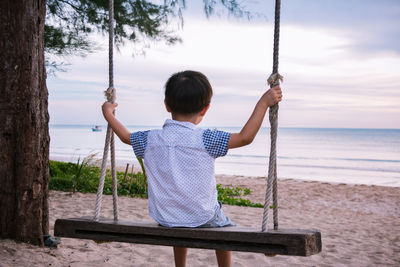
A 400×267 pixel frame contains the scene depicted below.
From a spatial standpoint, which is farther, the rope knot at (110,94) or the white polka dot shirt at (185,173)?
the rope knot at (110,94)

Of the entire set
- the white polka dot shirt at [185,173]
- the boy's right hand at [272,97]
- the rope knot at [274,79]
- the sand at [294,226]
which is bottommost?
the sand at [294,226]

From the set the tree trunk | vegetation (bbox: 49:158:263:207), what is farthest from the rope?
vegetation (bbox: 49:158:263:207)

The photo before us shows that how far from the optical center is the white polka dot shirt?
1.82 m

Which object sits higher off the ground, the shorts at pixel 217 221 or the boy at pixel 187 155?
the boy at pixel 187 155

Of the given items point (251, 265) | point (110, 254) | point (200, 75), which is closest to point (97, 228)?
point (200, 75)

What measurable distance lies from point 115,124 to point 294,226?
13.7 ft

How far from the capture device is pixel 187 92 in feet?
5.95

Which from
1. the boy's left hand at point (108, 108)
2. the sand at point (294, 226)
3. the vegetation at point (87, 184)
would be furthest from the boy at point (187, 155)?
the vegetation at point (87, 184)

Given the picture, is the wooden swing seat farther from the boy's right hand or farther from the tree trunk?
the tree trunk

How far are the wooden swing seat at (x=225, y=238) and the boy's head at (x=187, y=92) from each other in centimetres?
53

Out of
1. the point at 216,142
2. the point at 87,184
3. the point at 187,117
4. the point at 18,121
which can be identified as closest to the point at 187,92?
the point at 187,117

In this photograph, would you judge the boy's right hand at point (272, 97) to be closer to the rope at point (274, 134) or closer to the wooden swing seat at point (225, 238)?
the rope at point (274, 134)

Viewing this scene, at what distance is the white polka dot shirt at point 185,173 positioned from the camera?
1.82 m

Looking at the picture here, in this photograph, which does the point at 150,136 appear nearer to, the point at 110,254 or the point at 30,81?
the point at 30,81
